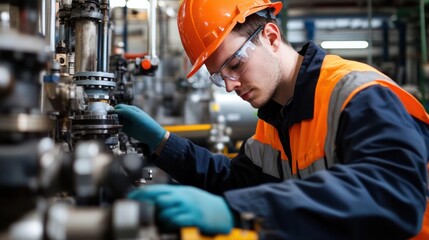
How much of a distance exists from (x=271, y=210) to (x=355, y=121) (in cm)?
31

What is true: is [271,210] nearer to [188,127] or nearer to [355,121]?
[355,121]

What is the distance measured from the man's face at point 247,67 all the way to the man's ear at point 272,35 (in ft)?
0.06

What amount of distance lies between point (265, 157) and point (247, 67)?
0.35 m

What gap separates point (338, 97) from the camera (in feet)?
3.55

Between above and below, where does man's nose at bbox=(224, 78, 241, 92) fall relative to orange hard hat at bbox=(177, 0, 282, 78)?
below

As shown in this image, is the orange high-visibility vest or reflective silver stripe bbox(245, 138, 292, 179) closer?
the orange high-visibility vest

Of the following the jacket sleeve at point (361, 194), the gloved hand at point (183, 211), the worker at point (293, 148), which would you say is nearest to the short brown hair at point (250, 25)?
the worker at point (293, 148)

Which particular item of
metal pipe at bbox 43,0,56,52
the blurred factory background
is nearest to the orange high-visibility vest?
the blurred factory background

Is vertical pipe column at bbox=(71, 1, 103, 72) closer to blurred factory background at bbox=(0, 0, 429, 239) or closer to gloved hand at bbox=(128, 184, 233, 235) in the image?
blurred factory background at bbox=(0, 0, 429, 239)

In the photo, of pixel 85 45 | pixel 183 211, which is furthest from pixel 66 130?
pixel 183 211

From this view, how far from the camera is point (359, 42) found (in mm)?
6824

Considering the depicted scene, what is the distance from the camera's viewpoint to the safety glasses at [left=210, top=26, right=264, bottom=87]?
1.31 meters

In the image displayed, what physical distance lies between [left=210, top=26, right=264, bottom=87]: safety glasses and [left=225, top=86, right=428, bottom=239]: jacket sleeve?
1.52 feet

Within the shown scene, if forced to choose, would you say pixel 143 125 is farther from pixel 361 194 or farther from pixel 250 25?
pixel 361 194
